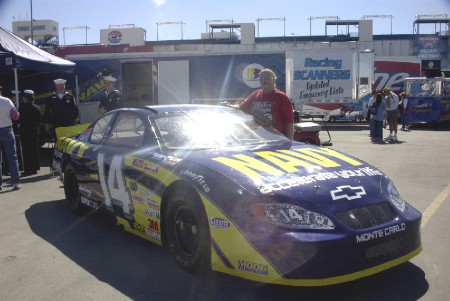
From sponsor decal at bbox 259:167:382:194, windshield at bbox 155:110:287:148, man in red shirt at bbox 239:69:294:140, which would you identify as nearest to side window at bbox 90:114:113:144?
windshield at bbox 155:110:287:148

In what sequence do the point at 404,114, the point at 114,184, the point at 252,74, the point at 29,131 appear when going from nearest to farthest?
the point at 114,184 → the point at 29,131 → the point at 252,74 → the point at 404,114

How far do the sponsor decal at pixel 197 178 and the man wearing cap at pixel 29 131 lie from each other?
6009mm

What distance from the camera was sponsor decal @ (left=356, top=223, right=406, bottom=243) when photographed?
3.14m

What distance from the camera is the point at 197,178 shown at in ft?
11.9

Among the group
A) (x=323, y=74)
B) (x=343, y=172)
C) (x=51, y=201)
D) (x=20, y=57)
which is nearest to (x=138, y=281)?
(x=343, y=172)

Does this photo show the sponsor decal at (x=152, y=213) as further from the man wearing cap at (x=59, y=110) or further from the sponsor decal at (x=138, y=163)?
the man wearing cap at (x=59, y=110)

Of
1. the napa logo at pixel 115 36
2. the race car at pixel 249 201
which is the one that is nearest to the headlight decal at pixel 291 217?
the race car at pixel 249 201

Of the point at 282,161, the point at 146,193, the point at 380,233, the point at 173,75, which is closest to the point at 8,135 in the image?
the point at 146,193

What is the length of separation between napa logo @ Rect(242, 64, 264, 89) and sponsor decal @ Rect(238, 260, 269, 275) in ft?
40.8

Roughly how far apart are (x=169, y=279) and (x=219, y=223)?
2.36 feet

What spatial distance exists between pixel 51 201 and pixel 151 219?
3.12m

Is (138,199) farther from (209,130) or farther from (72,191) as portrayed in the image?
(72,191)

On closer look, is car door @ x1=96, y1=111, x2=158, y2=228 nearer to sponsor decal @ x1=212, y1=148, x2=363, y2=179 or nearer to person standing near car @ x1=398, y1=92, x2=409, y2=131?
sponsor decal @ x1=212, y1=148, x2=363, y2=179

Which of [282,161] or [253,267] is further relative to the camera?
[282,161]
